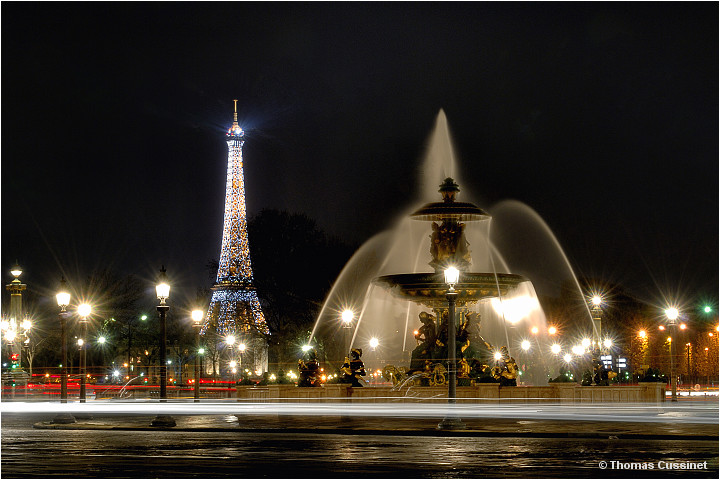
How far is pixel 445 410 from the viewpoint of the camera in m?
31.8

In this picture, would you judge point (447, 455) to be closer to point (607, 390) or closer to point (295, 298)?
point (607, 390)

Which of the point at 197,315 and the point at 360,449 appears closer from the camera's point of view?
the point at 360,449

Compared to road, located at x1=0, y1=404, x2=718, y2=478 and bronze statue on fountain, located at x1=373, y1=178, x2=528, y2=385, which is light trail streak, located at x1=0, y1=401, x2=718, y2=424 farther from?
bronze statue on fountain, located at x1=373, y1=178, x2=528, y2=385

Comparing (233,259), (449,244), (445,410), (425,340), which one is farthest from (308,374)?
(233,259)

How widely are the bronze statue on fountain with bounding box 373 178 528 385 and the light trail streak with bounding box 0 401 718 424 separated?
3.73 m

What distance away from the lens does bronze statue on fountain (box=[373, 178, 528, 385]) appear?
126 feet

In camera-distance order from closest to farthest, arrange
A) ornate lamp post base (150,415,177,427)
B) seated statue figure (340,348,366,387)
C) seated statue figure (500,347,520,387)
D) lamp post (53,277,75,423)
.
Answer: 1. ornate lamp post base (150,415,177,427)
2. lamp post (53,277,75,423)
3. seated statue figure (500,347,520,387)
4. seated statue figure (340,348,366,387)

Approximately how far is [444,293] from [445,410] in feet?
27.7

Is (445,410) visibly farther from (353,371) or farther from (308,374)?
(308,374)

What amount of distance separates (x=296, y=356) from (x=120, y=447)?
186ft

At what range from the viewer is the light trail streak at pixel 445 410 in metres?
28.7

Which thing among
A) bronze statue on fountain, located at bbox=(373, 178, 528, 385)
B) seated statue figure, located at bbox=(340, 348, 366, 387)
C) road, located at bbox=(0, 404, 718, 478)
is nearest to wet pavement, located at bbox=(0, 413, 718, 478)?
road, located at bbox=(0, 404, 718, 478)

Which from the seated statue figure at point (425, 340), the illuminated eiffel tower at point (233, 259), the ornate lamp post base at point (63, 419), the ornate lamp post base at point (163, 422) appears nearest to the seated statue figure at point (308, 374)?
the seated statue figure at point (425, 340)

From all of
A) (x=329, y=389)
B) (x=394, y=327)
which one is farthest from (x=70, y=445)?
(x=394, y=327)
